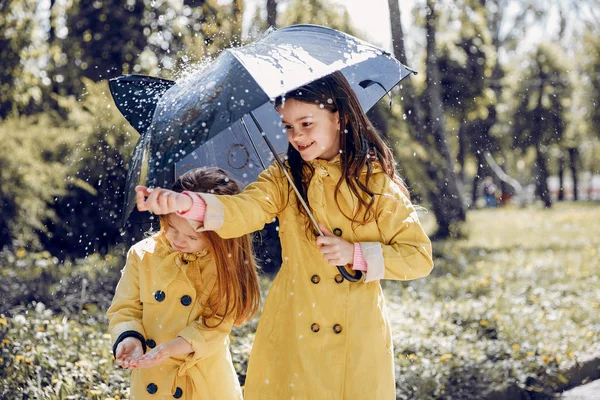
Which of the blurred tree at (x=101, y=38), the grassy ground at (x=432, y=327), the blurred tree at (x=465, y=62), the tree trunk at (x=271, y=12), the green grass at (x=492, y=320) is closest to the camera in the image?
the grassy ground at (x=432, y=327)

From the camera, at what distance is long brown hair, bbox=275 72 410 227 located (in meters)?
2.71

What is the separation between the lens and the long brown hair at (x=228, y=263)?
2.88 meters

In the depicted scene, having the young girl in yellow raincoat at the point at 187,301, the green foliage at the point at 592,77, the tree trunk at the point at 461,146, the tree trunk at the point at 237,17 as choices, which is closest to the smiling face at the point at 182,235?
the young girl in yellow raincoat at the point at 187,301

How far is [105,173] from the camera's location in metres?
7.55

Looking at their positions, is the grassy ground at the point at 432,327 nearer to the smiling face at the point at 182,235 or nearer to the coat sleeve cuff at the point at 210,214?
the smiling face at the point at 182,235

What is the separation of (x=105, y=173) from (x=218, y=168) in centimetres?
478

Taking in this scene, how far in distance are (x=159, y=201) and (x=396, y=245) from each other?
33.6 inches

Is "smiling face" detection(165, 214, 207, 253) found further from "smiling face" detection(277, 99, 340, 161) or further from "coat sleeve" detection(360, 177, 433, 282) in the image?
"coat sleeve" detection(360, 177, 433, 282)

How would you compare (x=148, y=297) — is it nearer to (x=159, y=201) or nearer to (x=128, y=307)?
(x=128, y=307)

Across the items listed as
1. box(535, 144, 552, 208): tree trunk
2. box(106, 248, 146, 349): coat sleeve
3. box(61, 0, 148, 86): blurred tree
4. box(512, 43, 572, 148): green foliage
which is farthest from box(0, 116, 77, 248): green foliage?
box(512, 43, 572, 148): green foliage

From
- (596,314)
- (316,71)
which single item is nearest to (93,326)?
(316,71)

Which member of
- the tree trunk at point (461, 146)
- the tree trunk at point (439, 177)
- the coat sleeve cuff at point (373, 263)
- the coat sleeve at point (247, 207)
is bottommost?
the tree trunk at point (461, 146)

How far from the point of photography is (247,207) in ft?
8.50

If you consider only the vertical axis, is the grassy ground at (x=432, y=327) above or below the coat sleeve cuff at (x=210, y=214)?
below
